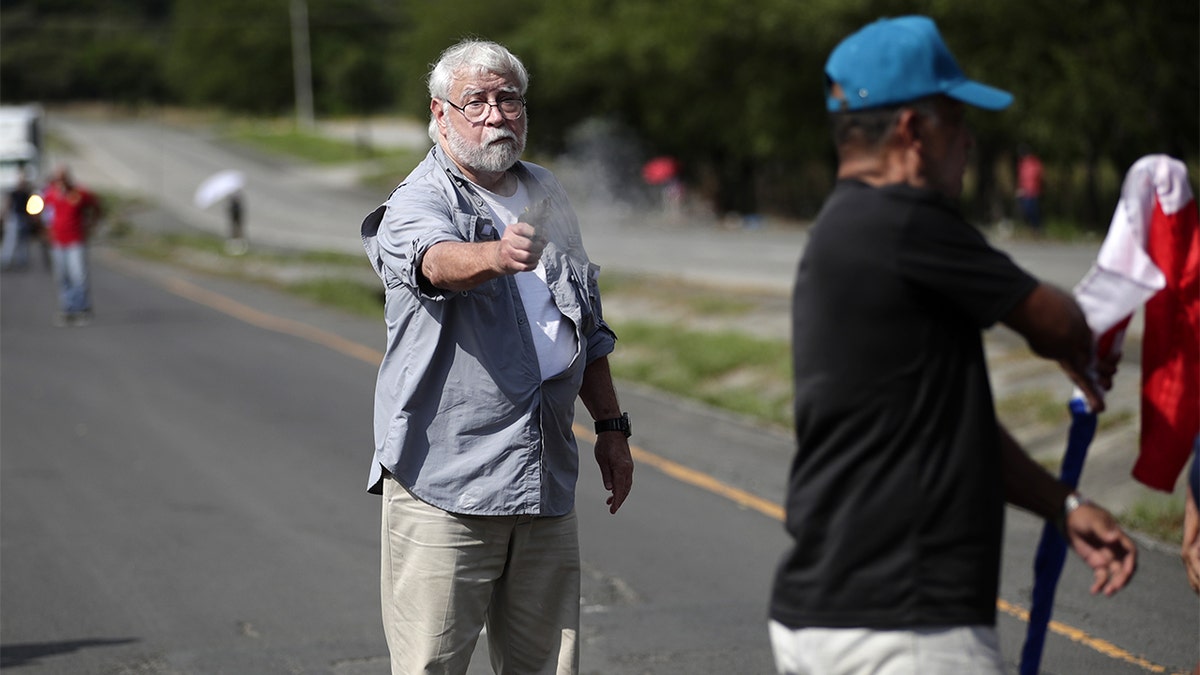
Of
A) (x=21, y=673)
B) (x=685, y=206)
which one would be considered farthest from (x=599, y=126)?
(x=21, y=673)

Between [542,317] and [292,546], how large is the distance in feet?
15.6

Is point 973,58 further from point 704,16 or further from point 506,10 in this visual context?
point 506,10

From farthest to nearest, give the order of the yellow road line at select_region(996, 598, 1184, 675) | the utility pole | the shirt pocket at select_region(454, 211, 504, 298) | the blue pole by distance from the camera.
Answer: the utility pole → the yellow road line at select_region(996, 598, 1184, 675) → the shirt pocket at select_region(454, 211, 504, 298) → the blue pole

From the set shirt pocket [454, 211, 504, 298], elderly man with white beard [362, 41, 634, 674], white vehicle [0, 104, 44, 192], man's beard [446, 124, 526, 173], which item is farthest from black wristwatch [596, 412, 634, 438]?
white vehicle [0, 104, 44, 192]

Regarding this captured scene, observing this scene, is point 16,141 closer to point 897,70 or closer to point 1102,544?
point 897,70

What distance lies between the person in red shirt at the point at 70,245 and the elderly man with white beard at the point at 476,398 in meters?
17.0

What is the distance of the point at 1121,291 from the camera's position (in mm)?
3062

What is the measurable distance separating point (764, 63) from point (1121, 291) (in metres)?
42.1

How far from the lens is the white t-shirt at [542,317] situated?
3822mm

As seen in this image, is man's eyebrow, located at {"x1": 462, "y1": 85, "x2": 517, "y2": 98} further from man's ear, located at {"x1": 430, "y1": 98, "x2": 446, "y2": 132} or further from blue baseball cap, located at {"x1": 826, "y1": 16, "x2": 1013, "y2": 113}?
blue baseball cap, located at {"x1": 826, "y1": 16, "x2": 1013, "y2": 113}

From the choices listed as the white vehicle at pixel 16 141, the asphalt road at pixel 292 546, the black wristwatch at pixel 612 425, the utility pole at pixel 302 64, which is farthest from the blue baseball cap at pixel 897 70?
the utility pole at pixel 302 64

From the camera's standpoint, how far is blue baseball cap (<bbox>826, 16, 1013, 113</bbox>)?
9.03ft

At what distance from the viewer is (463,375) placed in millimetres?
3748

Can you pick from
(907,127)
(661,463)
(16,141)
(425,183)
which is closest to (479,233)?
(425,183)
